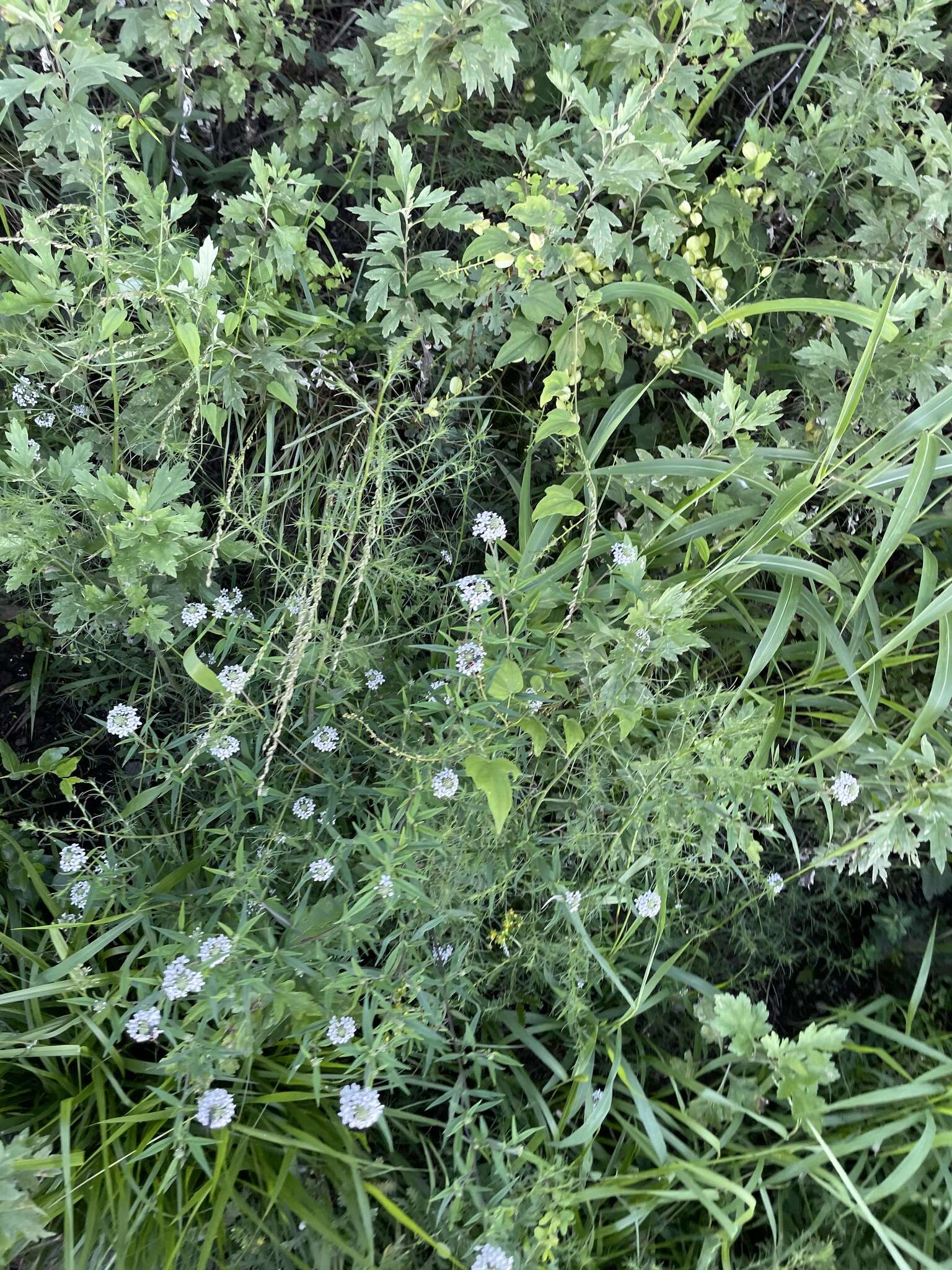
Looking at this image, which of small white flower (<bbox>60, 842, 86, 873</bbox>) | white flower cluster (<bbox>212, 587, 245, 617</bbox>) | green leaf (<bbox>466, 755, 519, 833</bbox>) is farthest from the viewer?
white flower cluster (<bbox>212, 587, 245, 617</bbox>)

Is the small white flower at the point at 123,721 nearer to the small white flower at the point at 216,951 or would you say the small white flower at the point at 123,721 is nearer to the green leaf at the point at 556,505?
the small white flower at the point at 216,951

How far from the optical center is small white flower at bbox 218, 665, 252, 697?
1310 mm

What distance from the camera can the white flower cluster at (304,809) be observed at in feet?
4.99

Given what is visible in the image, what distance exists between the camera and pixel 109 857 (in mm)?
1494

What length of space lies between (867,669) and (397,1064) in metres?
1.14

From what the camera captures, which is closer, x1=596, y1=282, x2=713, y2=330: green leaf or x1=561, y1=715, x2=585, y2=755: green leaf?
x1=561, y1=715, x2=585, y2=755: green leaf

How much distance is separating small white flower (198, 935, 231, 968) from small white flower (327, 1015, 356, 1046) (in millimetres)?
202

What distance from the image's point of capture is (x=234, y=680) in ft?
4.52

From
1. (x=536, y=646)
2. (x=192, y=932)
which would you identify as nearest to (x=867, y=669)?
(x=536, y=646)

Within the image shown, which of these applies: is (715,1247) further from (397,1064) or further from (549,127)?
(549,127)

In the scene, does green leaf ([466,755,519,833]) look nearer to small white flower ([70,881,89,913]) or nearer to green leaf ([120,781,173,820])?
green leaf ([120,781,173,820])

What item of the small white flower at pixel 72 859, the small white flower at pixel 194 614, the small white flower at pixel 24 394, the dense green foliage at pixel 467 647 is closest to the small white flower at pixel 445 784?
the dense green foliage at pixel 467 647

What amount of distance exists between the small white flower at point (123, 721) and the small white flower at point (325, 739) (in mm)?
326

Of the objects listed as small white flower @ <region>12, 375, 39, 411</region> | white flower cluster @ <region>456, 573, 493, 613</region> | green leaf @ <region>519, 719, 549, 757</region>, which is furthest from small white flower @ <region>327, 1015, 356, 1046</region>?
small white flower @ <region>12, 375, 39, 411</region>
